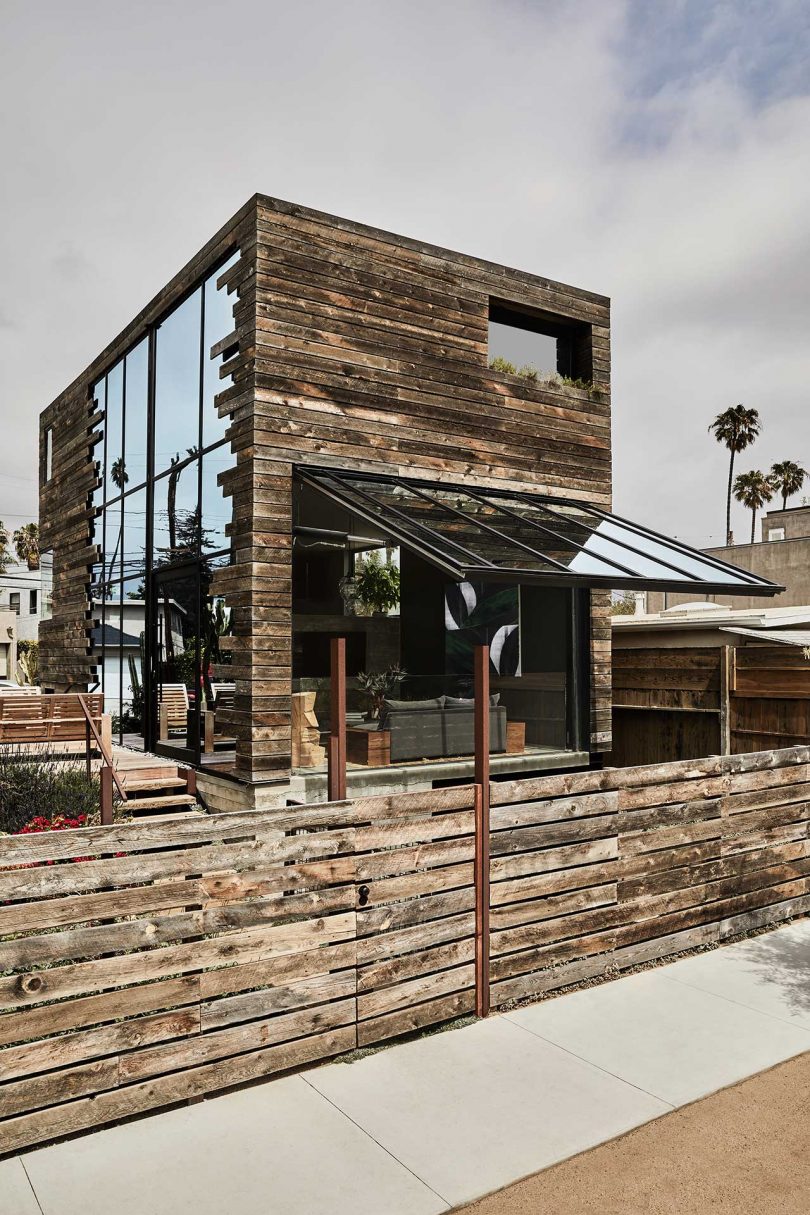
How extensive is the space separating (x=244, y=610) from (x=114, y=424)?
19.6 ft

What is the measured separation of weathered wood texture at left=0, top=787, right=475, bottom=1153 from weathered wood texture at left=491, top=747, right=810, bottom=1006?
41 cm

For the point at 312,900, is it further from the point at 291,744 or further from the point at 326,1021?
the point at 291,744

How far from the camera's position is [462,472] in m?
10.5

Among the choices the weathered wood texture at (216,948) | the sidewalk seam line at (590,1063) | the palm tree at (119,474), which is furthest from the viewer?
the palm tree at (119,474)

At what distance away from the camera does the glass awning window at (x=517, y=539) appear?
8.28 metres

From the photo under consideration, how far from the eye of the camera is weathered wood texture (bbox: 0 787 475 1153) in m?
3.87

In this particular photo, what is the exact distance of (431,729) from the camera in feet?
32.7

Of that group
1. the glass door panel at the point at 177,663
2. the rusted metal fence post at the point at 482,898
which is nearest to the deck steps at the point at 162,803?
the glass door panel at the point at 177,663

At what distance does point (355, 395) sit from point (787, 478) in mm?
50808

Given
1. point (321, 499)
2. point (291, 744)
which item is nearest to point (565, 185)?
point (321, 499)

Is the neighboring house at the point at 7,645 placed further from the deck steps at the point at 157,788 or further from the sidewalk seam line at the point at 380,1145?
the sidewalk seam line at the point at 380,1145

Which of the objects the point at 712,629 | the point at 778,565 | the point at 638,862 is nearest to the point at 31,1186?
the point at 638,862

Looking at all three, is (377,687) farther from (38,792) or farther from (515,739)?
(38,792)

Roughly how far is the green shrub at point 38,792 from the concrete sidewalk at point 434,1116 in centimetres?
363
